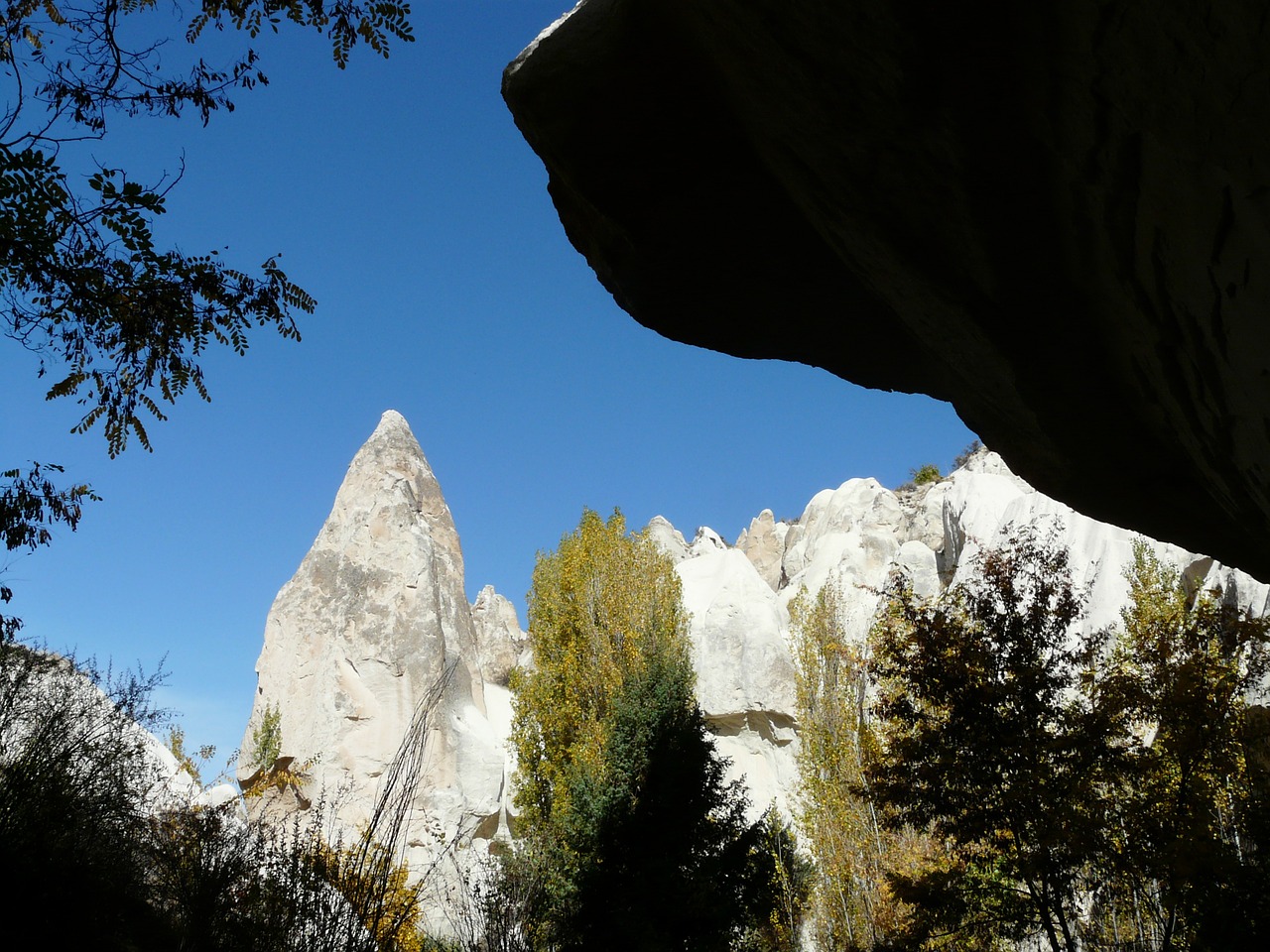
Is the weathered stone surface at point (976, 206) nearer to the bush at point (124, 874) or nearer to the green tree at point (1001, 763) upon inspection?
the bush at point (124, 874)

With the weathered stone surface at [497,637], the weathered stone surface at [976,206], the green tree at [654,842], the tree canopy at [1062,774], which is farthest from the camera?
the weathered stone surface at [497,637]

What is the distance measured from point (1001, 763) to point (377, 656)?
1509 centimetres

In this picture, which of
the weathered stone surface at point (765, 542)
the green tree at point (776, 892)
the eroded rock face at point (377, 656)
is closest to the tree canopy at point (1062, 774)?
the green tree at point (776, 892)

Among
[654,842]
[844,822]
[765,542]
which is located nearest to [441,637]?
[654,842]

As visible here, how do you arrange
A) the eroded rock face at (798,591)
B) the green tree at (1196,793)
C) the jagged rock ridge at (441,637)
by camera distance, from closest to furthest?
1. the green tree at (1196,793)
2. the eroded rock face at (798,591)
3. the jagged rock ridge at (441,637)

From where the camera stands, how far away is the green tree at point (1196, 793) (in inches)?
271

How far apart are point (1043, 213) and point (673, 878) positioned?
33.7 ft

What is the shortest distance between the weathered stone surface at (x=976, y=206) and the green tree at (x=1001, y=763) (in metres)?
3.64

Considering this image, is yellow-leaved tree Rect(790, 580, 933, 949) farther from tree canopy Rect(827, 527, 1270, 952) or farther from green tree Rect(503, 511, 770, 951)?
tree canopy Rect(827, 527, 1270, 952)

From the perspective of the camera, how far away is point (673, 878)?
11.2 metres

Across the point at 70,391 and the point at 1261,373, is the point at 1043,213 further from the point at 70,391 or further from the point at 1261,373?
the point at 70,391

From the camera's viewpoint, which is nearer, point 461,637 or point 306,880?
point 306,880

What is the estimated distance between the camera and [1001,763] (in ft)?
24.6

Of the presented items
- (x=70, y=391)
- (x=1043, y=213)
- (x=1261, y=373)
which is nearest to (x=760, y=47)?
(x=1043, y=213)
